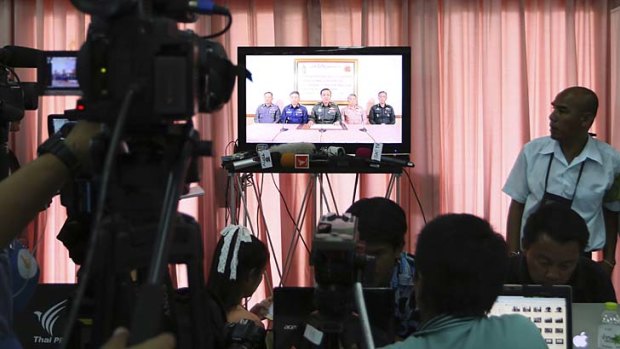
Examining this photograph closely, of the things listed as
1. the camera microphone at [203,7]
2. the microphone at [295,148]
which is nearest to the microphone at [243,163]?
the microphone at [295,148]

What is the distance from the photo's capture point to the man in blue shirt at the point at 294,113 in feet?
14.6

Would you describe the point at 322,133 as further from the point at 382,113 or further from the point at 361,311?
the point at 361,311

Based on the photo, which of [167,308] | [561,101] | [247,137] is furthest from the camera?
[247,137]

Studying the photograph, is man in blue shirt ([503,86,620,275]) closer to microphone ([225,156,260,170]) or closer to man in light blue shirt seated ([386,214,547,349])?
microphone ([225,156,260,170])

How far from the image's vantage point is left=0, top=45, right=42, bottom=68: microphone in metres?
1.83

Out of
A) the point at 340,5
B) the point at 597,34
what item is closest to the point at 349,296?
the point at 340,5

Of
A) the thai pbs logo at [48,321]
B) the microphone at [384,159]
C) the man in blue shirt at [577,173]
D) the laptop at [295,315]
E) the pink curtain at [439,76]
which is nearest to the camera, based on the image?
the laptop at [295,315]

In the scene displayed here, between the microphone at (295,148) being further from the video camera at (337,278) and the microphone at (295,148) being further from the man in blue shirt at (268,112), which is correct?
the video camera at (337,278)

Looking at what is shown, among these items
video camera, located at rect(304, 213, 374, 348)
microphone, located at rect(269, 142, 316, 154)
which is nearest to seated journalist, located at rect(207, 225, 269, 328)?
video camera, located at rect(304, 213, 374, 348)

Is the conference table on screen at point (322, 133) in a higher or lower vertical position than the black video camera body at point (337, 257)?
higher

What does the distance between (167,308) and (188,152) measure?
0.85 feet

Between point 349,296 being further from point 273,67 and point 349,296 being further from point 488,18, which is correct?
point 488,18

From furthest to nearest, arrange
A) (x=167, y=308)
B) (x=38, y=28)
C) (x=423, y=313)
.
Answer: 1. (x=38, y=28)
2. (x=423, y=313)
3. (x=167, y=308)

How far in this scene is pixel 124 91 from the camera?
94 centimetres
